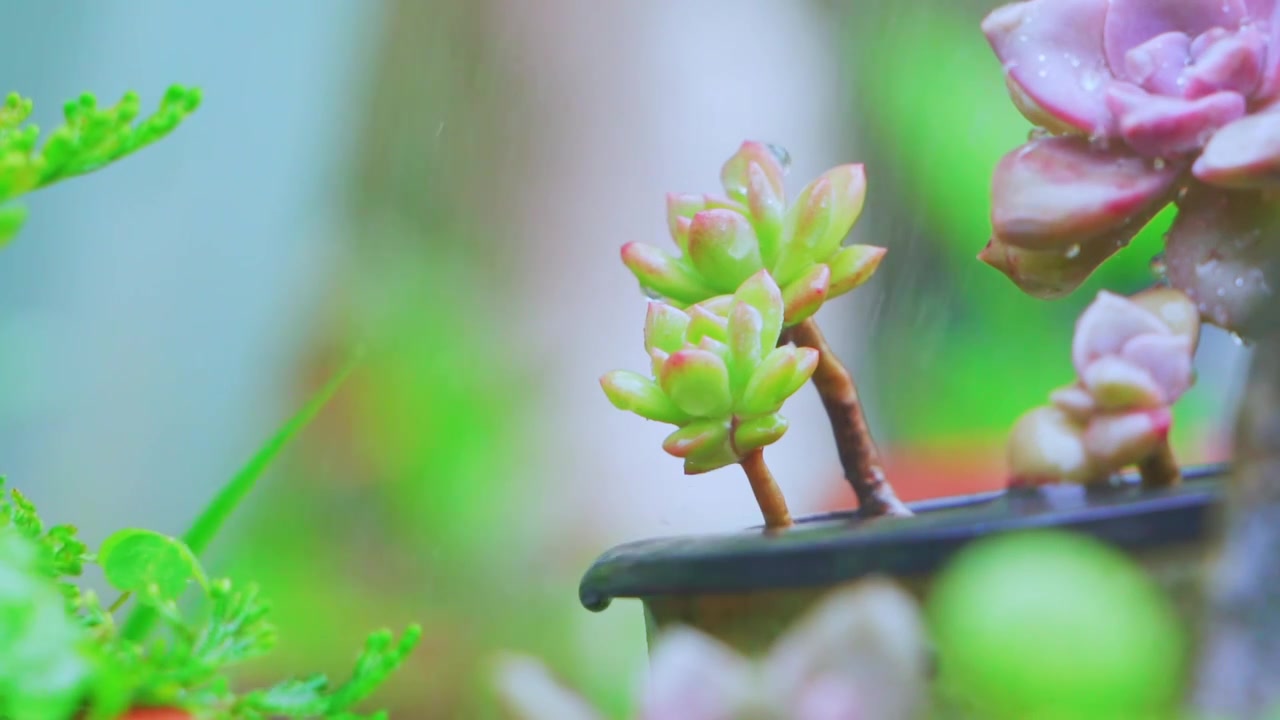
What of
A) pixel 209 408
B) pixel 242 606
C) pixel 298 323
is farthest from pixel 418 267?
pixel 242 606

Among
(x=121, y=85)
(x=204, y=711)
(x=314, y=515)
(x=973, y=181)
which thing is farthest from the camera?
(x=121, y=85)

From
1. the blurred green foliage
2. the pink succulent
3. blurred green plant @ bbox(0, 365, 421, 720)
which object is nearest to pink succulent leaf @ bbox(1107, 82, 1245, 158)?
the pink succulent

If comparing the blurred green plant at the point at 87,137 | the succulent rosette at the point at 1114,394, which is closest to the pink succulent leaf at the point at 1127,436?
the succulent rosette at the point at 1114,394

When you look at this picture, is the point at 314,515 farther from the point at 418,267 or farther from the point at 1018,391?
the point at 1018,391

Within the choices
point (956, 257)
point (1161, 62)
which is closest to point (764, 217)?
point (1161, 62)

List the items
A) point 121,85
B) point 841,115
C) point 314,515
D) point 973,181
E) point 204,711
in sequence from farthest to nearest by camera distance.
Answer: point 121,85 < point 314,515 < point 841,115 < point 973,181 < point 204,711

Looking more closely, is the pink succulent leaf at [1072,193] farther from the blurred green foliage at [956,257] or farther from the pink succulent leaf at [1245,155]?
the blurred green foliage at [956,257]
